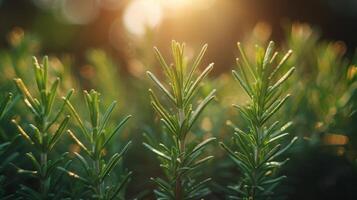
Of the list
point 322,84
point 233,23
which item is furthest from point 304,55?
point 233,23

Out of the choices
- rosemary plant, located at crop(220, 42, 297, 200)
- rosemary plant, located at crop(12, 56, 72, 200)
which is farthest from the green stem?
rosemary plant, located at crop(220, 42, 297, 200)

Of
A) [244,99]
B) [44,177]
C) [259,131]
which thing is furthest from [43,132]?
[244,99]

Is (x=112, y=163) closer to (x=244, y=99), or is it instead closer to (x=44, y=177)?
(x=44, y=177)

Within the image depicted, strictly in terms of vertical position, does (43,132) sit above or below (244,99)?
below

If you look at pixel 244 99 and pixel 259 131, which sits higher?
pixel 244 99

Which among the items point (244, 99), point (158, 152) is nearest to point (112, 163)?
point (158, 152)

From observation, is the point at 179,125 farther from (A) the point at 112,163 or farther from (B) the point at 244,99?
(B) the point at 244,99

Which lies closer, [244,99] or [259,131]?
[259,131]

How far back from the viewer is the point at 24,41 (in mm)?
684

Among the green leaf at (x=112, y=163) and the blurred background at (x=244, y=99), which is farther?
the blurred background at (x=244, y=99)

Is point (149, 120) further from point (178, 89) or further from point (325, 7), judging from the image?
point (325, 7)

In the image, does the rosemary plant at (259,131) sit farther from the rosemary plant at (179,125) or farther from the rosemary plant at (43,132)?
the rosemary plant at (43,132)

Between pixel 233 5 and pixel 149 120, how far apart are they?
2.10m

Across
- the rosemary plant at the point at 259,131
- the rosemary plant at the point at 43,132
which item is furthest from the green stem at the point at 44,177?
the rosemary plant at the point at 259,131
